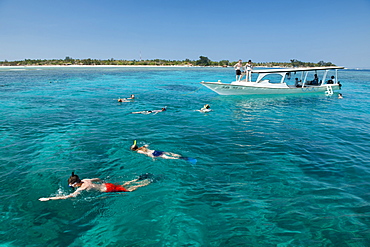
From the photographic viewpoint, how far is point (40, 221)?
5.97 metres

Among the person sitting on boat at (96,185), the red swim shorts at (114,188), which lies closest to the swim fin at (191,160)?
the person sitting on boat at (96,185)

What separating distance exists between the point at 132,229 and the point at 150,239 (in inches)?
25.6

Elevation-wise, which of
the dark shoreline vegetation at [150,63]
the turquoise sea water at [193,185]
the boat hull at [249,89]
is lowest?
the turquoise sea water at [193,185]

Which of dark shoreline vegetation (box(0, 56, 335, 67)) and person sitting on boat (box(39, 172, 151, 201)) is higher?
dark shoreline vegetation (box(0, 56, 335, 67))

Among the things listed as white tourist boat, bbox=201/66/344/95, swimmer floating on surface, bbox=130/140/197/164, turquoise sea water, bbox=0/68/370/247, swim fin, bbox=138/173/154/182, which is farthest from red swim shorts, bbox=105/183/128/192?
white tourist boat, bbox=201/66/344/95

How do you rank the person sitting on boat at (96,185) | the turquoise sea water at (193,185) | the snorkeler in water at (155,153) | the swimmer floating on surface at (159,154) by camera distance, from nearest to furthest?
the turquoise sea water at (193,185)
the person sitting on boat at (96,185)
the swimmer floating on surface at (159,154)
the snorkeler in water at (155,153)

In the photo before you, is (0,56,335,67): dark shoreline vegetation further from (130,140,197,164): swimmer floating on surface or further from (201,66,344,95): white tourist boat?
(130,140,197,164): swimmer floating on surface

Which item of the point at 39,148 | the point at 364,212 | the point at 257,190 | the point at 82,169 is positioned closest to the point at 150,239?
the point at 257,190

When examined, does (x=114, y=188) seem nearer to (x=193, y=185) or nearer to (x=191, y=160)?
(x=193, y=185)

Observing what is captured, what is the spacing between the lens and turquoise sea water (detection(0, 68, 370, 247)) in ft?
18.4

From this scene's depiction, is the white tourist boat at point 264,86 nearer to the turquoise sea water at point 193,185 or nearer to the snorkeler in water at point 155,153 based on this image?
the turquoise sea water at point 193,185

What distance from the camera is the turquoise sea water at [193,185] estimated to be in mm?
5602

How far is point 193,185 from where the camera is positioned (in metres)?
7.82

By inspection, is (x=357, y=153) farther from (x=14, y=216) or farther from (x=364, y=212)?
(x=14, y=216)
